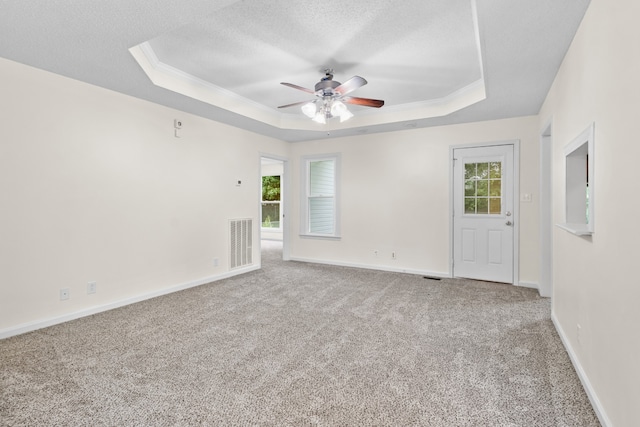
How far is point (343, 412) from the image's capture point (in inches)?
69.5

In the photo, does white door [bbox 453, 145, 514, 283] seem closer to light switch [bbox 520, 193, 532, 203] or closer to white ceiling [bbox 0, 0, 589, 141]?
light switch [bbox 520, 193, 532, 203]

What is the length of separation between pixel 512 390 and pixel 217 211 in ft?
13.5

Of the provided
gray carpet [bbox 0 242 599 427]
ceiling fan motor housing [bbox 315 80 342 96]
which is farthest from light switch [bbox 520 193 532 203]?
ceiling fan motor housing [bbox 315 80 342 96]

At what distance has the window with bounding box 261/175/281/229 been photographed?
977cm

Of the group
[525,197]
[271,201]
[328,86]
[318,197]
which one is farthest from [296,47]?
[271,201]

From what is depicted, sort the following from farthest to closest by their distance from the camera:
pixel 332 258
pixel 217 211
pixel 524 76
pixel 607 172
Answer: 1. pixel 332 258
2. pixel 217 211
3. pixel 524 76
4. pixel 607 172

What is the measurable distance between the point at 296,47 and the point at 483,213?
11.7ft

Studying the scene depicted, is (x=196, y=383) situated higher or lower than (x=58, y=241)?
lower

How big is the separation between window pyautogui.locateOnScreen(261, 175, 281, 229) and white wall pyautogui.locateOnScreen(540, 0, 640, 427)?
8.02 metres

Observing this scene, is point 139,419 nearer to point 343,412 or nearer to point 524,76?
point 343,412

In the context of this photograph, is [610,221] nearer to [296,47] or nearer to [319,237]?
[296,47]

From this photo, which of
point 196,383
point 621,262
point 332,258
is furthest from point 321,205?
point 621,262

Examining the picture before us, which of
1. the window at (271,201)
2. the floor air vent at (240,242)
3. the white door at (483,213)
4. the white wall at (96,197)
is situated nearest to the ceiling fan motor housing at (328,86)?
the white wall at (96,197)

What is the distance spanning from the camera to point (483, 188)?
475 cm
